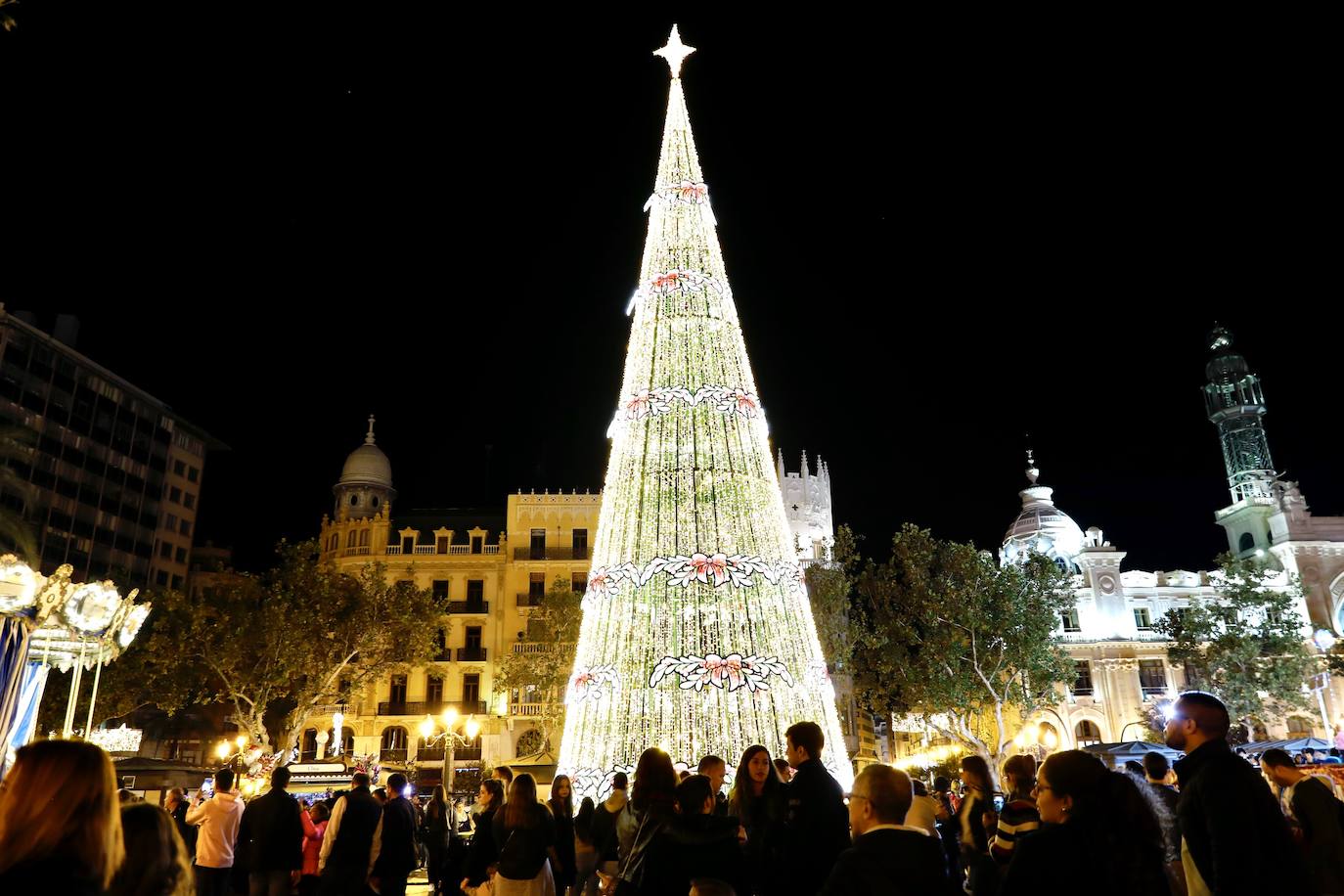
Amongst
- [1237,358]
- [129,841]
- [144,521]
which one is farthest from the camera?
[144,521]

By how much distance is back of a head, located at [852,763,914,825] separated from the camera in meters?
3.47

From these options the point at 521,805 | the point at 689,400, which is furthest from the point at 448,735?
the point at 521,805

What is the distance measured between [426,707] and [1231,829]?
41.2 m

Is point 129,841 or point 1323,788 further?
point 1323,788

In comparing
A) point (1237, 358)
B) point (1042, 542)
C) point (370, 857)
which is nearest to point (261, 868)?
point (370, 857)

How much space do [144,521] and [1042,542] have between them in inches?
2189

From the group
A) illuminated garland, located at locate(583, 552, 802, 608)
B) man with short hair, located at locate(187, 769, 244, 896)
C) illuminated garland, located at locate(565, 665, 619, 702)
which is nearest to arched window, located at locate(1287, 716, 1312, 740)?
illuminated garland, located at locate(583, 552, 802, 608)

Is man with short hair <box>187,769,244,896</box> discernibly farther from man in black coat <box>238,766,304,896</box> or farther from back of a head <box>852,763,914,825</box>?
back of a head <box>852,763,914,825</box>

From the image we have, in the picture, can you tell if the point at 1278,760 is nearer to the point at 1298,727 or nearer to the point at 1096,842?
the point at 1096,842

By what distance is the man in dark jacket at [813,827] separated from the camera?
511cm

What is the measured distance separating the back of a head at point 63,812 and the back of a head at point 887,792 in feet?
8.11

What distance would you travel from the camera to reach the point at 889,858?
3.28 metres

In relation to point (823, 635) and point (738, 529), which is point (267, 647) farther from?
point (738, 529)

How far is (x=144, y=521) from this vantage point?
203ft
